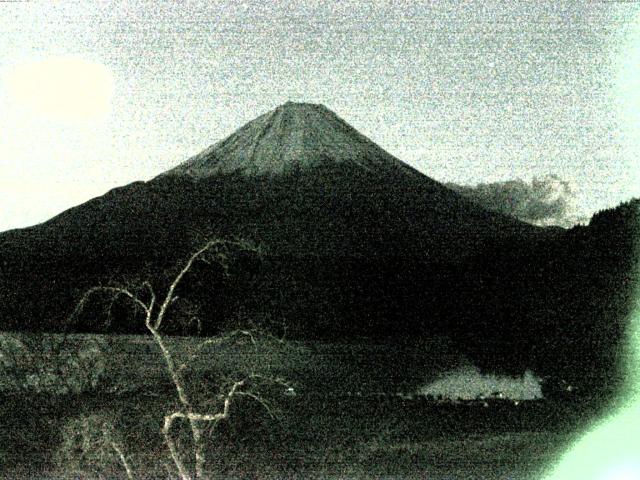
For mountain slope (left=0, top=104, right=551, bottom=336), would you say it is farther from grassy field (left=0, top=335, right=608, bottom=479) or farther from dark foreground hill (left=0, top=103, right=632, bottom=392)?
grassy field (left=0, top=335, right=608, bottom=479)

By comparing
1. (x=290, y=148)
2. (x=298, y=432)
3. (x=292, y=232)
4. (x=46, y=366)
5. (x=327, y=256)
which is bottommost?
(x=298, y=432)

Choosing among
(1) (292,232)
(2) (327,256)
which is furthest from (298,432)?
(1) (292,232)

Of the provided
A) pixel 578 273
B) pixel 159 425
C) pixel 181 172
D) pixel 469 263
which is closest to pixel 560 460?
pixel 159 425

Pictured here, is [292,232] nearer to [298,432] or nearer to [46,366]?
[46,366]

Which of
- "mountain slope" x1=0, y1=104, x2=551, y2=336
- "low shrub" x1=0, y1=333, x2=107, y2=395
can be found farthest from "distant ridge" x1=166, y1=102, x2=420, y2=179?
"low shrub" x1=0, y1=333, x2=107, y2=395

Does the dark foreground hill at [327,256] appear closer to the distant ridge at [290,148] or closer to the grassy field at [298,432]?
the distant ridge at [290,148]
